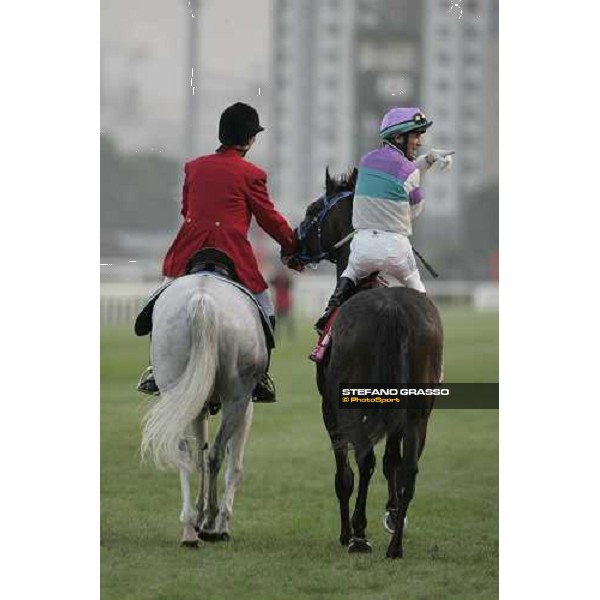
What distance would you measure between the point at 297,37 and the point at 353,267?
343 cm

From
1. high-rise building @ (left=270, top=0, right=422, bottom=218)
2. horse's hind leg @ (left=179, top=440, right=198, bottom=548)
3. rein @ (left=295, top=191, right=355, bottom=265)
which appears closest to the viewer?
horse's hind leg @ (left=179, top=440, right=198, bottom=548)

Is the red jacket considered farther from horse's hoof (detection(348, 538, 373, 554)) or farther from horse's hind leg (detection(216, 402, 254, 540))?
horse's hoof (detection(348, 538, 373, 554))

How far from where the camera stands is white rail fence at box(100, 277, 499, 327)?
17.7 meters

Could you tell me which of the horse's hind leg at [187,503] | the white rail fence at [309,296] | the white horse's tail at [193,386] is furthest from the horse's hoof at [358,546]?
the white rail fence at [309,296]

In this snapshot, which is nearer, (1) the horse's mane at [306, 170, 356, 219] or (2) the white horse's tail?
(2) the white horse's tail

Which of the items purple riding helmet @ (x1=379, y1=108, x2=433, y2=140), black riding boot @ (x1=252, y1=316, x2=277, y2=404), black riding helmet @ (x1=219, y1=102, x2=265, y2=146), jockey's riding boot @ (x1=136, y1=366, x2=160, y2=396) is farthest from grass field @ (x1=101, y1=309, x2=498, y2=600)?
purple riding helmet @ (x1=379, y1=108, x2=433, y2=140)

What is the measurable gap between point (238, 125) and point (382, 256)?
1134 millimetres

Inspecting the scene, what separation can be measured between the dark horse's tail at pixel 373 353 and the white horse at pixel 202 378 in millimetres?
512

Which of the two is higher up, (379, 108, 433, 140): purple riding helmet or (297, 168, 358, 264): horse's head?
(379, 108, 433, 140): purple riding helmet

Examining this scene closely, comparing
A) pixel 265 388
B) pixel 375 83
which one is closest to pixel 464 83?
pixel 375 83

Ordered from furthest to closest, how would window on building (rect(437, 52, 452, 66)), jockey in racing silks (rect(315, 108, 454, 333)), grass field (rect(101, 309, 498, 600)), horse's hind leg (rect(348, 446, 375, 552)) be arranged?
window on building (rect(437, 52, 452, 66)) → jockey in racing silks (rect(315, 108, 454, 333)) → horse's hind leg (rect(348, 446, 375, 552)) → grass field (rect(101, 309, 498, 600))

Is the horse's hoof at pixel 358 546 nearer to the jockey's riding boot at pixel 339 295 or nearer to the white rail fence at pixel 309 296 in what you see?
the jockey's riding boot at pixel 339 295

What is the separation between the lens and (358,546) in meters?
8.62
